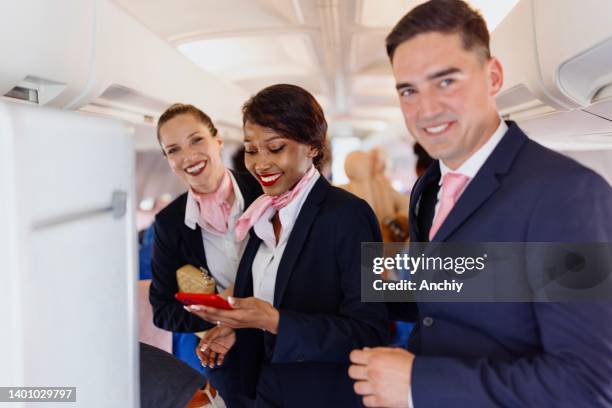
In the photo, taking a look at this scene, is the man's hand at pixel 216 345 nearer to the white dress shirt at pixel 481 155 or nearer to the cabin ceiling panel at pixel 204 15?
the white dress shirt at pixel 481 155

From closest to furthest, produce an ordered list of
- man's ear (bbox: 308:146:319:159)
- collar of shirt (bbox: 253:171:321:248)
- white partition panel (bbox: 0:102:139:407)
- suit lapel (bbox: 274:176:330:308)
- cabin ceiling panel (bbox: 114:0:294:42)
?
white partition panel (bbox: 0:102:139:407) < suit lapel (bbox: 274:176:330:308) < collar of shirt (bbox: 253:171:321:248) < man's ear (bbox: 308:146:319:159) < cabin ceiling panel (bbox: 114:0:294:42)

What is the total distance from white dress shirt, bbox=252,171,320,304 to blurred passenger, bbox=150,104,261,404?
0.48 meters

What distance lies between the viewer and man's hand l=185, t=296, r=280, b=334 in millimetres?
1571

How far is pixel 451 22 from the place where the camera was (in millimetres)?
1217

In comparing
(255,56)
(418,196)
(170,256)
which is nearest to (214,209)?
(170,256)

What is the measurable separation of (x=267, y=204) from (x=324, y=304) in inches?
17.2

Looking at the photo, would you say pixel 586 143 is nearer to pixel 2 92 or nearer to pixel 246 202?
pixel 246 202

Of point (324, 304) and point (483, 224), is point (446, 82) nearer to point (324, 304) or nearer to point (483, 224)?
point (483, 224)

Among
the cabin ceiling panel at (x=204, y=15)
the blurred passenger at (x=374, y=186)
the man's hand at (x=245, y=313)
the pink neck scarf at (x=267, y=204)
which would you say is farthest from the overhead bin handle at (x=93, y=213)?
the blurred passenger at (x=374, y=186)

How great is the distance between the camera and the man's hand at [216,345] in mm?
2002

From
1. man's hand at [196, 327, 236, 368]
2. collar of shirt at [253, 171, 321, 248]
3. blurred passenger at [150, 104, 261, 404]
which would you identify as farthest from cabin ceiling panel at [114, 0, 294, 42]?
man's hand at [196, 327, 236, 368]

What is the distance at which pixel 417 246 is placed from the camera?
1.37m

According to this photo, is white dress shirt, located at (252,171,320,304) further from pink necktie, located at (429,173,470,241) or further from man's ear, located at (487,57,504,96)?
man's ear, located at (487,57,504,96)

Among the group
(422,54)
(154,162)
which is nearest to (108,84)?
(422,54)
